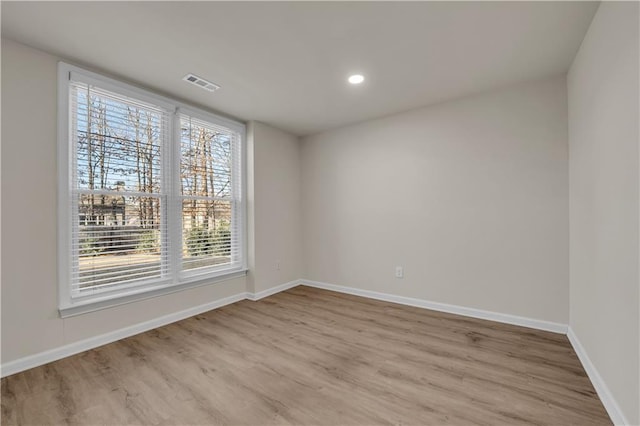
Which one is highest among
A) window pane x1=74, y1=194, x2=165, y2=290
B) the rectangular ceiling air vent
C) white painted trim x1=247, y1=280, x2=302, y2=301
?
the rectangular ceiling air vent

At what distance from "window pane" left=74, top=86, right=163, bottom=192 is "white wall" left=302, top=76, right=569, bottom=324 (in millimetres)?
2398

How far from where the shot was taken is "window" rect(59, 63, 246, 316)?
96.0 inches

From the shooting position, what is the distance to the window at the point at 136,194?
244cm

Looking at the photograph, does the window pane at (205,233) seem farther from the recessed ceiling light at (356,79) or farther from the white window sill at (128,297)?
the recessed ceiling light at (356,79)

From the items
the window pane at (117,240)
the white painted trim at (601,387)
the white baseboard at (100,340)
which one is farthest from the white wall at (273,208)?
the white painted trim at (601,387)

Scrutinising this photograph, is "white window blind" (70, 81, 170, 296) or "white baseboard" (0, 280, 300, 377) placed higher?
"white window blind" (70, 81, 170, 296)

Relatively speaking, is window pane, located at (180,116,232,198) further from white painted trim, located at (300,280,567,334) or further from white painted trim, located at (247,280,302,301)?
white painted trim, located at (300,280,567,334)

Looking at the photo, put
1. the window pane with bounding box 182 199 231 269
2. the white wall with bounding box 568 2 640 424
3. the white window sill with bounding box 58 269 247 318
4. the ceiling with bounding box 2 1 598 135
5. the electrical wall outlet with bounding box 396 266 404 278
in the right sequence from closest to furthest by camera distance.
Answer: the white wall with bounding box 568 2 640 424 < the ceiling with bounding box 2 1 598 135 < the white window sill with bounding box 58 269 247 318 < the window pane with bounding box 182 199 231 269 < the electrical wall outlet with bounding box 396 266 404 278

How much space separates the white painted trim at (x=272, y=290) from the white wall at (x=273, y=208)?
5 cm

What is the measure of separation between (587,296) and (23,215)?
14.3 ft

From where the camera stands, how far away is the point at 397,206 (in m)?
3.73

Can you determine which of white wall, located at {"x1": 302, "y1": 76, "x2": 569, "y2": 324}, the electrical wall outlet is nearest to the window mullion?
white wall, located at {"x1": 302, "y1": 76, "x2": 569, "y2": 324}

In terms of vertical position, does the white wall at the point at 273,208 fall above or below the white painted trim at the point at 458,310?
above

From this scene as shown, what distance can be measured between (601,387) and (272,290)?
11.4 ft
